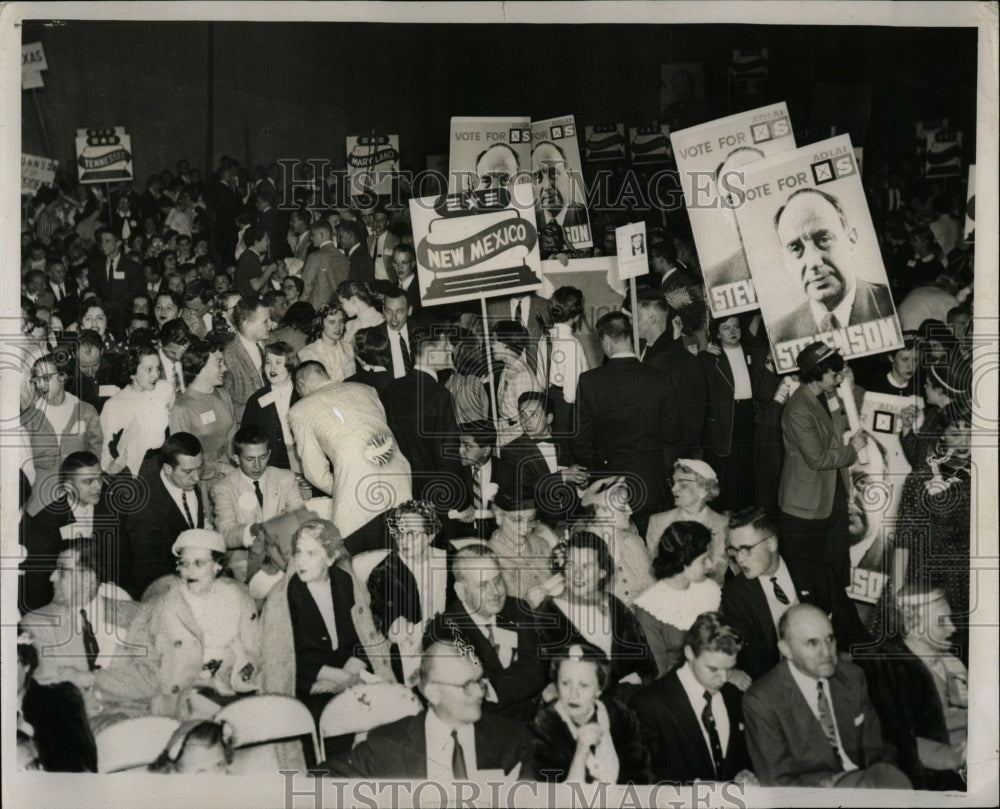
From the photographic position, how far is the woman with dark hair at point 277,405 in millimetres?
2703

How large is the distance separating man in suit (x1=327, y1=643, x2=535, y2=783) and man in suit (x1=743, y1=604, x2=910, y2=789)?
2.47 feet

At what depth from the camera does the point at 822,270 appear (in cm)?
271

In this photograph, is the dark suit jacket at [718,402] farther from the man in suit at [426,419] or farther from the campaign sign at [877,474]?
the man in suit at [426,419]

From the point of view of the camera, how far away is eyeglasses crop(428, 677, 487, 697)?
8.71ft

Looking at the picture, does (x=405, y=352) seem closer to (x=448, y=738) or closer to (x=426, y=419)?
(x=426, y=419)

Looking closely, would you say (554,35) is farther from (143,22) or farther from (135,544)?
(135,544)

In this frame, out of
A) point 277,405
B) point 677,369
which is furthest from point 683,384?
point 277,405

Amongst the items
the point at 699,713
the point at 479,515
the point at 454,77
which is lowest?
the point at 699,713

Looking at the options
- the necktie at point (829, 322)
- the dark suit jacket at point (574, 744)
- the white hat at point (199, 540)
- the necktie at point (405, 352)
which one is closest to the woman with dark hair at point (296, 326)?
the necktie at point (405, 352)

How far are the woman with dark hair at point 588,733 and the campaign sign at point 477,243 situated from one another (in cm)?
119

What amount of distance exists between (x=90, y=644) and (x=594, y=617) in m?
1.62

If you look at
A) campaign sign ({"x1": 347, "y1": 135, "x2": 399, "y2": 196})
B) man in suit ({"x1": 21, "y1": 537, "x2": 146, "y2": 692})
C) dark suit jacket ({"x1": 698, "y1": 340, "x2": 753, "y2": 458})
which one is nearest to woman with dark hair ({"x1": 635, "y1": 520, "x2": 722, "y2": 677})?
dark suit jacket ({"x1": 698, "y1": 340, "x2": 753, "y2": 458})

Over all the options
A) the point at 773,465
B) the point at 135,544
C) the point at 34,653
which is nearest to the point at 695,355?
the point at 773,465

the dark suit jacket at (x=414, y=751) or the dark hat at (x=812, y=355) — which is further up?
the dark hat at (x=812, y=355)
